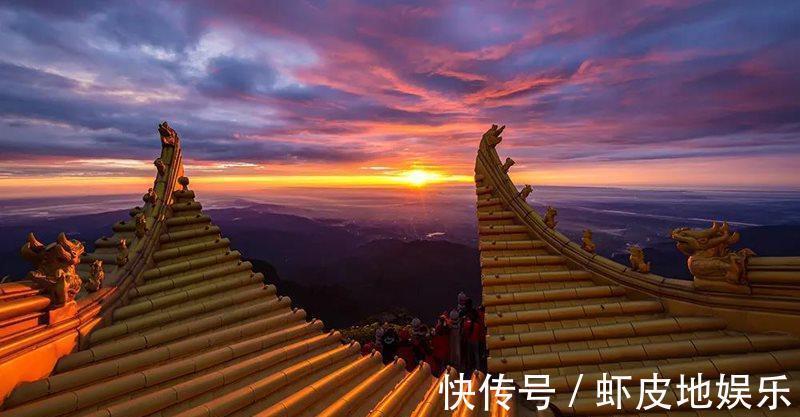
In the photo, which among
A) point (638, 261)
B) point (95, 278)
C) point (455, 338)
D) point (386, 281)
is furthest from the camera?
point (386, 281)

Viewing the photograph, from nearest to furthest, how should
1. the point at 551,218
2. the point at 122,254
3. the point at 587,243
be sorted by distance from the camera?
the point at 122,254, the point at 587,243, the point at 551,218

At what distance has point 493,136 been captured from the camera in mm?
15250

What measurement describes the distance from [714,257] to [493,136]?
8.34 meters

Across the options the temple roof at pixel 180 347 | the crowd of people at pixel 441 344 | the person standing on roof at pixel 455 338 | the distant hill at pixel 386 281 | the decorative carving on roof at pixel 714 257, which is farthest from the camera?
the distant hill at pixel 386 281

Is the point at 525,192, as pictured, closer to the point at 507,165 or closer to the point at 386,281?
the point at 507,165

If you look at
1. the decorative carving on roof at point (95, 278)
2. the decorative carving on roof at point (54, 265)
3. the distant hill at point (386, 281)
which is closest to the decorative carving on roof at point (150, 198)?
the decorative carving on roof at point (95, 278)

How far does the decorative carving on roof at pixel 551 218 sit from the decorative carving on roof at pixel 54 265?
1157 cm

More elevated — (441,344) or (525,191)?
(525,191)

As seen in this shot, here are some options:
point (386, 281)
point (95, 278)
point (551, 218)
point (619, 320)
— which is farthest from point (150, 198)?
point (386, 281)

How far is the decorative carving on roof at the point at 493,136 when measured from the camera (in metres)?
15.2

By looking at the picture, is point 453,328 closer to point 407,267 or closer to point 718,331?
point 718,331

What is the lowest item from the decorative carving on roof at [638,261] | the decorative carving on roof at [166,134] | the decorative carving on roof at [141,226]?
the decorative carving on roof at [638,261]

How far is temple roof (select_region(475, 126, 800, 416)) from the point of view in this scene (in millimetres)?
7637

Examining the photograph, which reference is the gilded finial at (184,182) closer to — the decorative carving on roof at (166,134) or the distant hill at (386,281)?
the decorative carving on roof at (166,134)
